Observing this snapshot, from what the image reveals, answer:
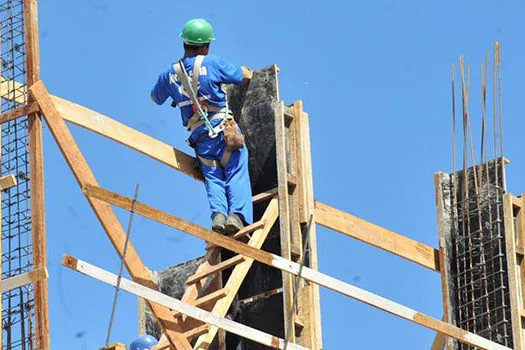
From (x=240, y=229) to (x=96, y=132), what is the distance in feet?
6.31

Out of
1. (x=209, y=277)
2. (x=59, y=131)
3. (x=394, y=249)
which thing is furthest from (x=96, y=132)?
(x=394, y=249)

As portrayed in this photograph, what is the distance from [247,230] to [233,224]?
0.64ft

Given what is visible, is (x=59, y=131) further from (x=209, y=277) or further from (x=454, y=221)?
(x=454, y=221)

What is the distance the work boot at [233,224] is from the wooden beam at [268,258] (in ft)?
5.95

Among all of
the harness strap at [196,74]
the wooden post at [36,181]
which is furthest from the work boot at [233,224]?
the wooden post at [36,181]

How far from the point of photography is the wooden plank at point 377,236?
2361cm

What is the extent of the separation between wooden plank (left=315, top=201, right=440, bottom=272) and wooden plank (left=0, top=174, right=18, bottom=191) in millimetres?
3624

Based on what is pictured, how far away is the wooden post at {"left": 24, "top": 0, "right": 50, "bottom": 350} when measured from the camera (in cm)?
2081

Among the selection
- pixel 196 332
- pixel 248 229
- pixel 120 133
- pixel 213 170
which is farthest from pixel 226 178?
pixel 196 332

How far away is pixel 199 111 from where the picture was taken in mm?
22938

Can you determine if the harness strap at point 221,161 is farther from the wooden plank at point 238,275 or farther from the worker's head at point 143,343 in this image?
the worker's head at point 143,343

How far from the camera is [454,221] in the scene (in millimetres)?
24734

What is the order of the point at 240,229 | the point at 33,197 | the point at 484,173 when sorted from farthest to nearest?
the point at 484,173, the point at 240,229, the point at 33,197

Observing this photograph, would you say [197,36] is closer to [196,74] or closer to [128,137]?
[196,74]
